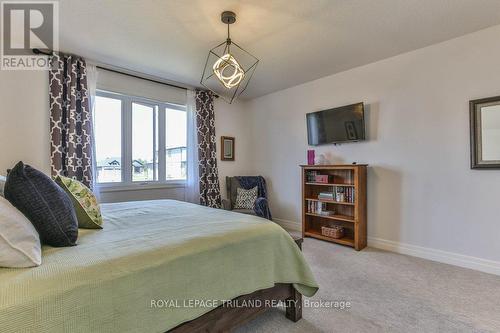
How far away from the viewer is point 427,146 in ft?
9.88

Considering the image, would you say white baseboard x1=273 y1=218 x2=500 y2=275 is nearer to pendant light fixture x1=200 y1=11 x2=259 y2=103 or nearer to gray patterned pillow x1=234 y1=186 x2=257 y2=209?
gray patterned pillow x1=234 y1=186 x2=257 y2=209

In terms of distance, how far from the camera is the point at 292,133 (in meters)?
4.44

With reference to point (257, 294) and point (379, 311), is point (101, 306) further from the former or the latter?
point (379, 311)

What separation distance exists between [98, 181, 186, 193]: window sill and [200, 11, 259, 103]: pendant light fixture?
1721 mm

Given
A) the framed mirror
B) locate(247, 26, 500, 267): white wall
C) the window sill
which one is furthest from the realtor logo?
the framed mirror

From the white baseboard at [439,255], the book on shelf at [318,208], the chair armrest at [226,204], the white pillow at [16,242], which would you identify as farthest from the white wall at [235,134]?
the white pillow at [16,242]

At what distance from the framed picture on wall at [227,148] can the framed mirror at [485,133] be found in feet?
11.5

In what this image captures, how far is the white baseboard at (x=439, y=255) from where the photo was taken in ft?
8.52

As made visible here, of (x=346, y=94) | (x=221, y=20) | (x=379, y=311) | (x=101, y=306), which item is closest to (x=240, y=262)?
(x=101, y=306)

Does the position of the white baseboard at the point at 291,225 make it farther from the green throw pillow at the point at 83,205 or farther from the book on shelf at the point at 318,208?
the green throw pillow at the point at 83,205

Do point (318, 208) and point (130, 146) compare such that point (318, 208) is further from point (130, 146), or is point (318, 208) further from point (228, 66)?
point (130, 146)

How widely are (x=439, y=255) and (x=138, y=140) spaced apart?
424cm

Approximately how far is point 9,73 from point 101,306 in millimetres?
3228

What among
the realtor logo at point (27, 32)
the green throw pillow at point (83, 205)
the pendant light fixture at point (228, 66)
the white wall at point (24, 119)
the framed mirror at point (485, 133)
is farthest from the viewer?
the white wall at point (24, 119)
